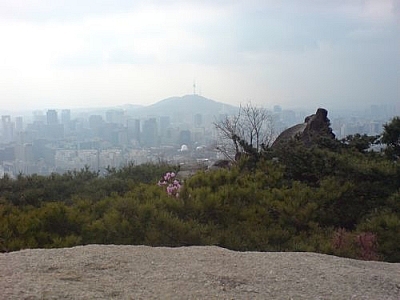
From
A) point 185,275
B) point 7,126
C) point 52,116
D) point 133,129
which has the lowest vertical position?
point 185,275

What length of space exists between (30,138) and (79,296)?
43.9 feet

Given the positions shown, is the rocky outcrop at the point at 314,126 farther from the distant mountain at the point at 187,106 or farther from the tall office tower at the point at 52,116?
the tall office tower at the point at 52,116

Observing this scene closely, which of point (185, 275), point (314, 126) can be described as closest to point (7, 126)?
point (314, 126)

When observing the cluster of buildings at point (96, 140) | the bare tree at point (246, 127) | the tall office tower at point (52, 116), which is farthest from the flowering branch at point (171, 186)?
the tall office tower at point (52, 116)

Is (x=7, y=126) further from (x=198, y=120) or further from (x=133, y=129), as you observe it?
(x=198, y=120)

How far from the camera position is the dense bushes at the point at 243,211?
18.7 feet

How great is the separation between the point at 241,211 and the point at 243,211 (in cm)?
3

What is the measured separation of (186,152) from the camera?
56.0 ft

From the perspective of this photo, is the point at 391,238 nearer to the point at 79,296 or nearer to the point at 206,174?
the point at 206,174

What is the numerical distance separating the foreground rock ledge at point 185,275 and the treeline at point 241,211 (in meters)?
0.88

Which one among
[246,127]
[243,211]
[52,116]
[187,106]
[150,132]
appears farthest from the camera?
[187,106]

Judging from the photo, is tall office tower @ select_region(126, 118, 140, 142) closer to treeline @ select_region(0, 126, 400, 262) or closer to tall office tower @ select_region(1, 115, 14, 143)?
tall office tower @ select_region(1, 115, 14, 143)

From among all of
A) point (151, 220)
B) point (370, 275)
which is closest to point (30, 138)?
point (151, 220)

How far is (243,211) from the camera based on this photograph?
655cm
